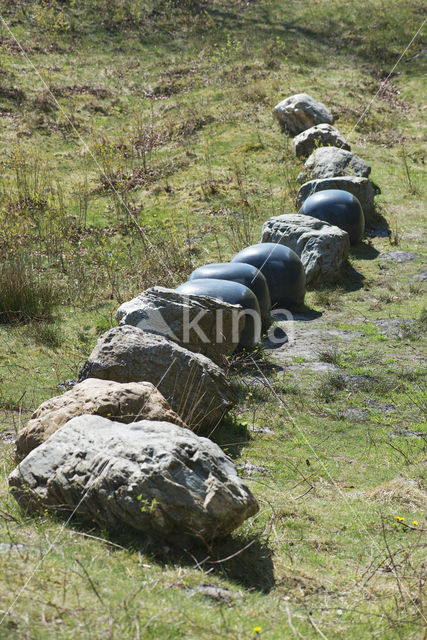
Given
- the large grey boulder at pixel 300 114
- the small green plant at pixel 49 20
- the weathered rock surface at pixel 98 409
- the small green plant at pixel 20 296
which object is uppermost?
the small green plant at pixel 49 20

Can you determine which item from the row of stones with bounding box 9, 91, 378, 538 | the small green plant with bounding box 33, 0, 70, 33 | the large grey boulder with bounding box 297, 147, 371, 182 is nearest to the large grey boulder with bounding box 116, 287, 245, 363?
the row of stones with bounding box 9, 91, 378, 538

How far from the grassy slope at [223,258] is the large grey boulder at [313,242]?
49 cm

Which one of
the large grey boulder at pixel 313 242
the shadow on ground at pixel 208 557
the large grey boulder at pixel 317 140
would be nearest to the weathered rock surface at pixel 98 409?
the shadow on ground at pixel 208 557

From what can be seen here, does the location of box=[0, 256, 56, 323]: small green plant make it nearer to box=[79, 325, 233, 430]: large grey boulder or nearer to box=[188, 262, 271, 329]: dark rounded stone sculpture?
box=[188, 262, 271, 329]: dark rounded stone sculpture

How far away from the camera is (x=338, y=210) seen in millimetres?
13719

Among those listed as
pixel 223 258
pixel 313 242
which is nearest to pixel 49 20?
pixel 223 258

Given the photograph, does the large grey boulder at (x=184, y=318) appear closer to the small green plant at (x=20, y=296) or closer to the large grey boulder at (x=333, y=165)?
the small green plant at (x=20, y=296)

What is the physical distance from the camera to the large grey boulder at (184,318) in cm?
764

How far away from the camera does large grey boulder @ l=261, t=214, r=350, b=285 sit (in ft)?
40.3

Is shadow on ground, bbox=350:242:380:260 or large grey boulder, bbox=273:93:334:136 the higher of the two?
large grey boulder, bbox=273:93:334:136

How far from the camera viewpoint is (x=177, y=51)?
26.1 meters

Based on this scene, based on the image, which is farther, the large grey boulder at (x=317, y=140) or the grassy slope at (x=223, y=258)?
the large grey boulder at (x=317, y=140)

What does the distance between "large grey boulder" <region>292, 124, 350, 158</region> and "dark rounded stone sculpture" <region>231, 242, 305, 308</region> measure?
708 cm

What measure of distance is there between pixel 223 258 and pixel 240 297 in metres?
4.18
